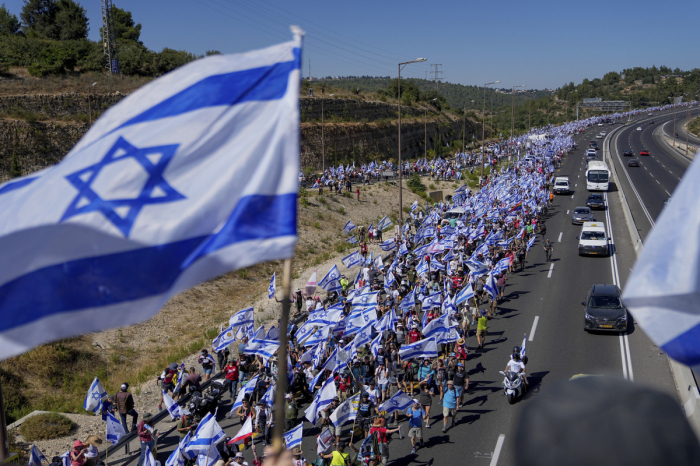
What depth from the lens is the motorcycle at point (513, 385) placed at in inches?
623

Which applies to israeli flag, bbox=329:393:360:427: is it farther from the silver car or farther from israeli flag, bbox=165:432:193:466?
the silver car

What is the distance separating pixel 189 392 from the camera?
55.8 ft

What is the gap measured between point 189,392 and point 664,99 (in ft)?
721

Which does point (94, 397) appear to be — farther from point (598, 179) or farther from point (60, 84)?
point (60, 84)

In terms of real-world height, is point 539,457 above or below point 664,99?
below

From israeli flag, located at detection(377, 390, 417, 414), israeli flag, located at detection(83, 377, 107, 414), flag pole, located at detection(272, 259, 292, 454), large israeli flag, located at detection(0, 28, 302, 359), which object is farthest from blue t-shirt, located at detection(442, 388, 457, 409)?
flag pole, located at detection(272, 259, 292, 454)

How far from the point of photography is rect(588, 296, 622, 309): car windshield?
Result: 21141 millimetres

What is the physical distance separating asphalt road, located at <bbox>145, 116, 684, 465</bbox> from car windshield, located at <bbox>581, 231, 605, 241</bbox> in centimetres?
114

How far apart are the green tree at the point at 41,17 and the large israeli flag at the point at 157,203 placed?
86618mm

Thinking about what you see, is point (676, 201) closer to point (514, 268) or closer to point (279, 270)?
point (514, 268)

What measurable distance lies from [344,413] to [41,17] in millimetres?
85310

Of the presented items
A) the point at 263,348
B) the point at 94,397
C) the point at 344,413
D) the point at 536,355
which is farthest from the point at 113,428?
the point at 536,355

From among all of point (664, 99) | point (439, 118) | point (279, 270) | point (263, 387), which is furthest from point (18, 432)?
point (664, 99)

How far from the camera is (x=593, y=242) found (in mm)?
32219
